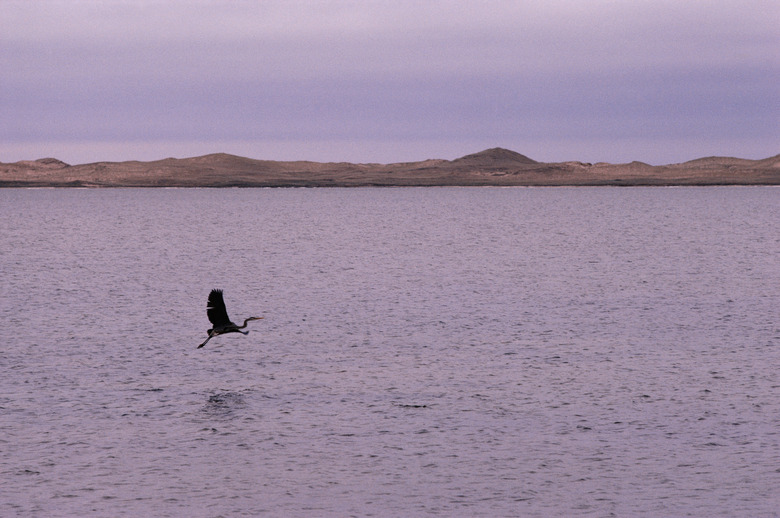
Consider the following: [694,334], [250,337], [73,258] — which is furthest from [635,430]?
[73,258]

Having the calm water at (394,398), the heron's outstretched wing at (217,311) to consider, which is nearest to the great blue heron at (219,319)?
the heron's outstretched wing at (217,311)

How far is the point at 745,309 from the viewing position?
4753cm

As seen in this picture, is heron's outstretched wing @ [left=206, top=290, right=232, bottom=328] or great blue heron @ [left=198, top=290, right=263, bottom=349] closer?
heron's outstretched wing @ [left=206, top=290, right=232, bottom=328]

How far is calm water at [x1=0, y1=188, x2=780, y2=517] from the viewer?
69.2ft

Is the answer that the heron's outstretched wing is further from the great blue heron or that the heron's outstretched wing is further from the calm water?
the calm water

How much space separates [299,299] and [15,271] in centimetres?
2524

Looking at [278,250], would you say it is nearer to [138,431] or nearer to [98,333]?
[98,333]

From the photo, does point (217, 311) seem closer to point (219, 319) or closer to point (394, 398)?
point (219, 319)

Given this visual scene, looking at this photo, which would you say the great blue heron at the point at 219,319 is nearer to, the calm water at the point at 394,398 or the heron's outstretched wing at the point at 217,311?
the heron's outstretched wing at the point at 217,311

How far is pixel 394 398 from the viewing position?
29.1 meters

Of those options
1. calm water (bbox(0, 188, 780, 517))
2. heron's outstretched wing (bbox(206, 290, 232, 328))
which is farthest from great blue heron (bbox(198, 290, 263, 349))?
calm water (bbox(0, 188, 780, 517))

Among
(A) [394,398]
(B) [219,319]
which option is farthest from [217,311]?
(A) [394,398]

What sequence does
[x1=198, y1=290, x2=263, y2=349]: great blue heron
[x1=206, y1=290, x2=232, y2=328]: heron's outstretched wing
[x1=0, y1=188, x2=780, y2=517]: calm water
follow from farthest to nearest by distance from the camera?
[x1=198, y1=290, x2=263, y2=349]: great blue heron < [x1=206, y1=290, x2=232, y2=328]: heron's outstretched wing < [x1=0, y1=188, x2=780, y2=517]: calm water

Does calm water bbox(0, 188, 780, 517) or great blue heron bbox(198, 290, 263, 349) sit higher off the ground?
great blue heron bbox(198, 290, 263, 349)
